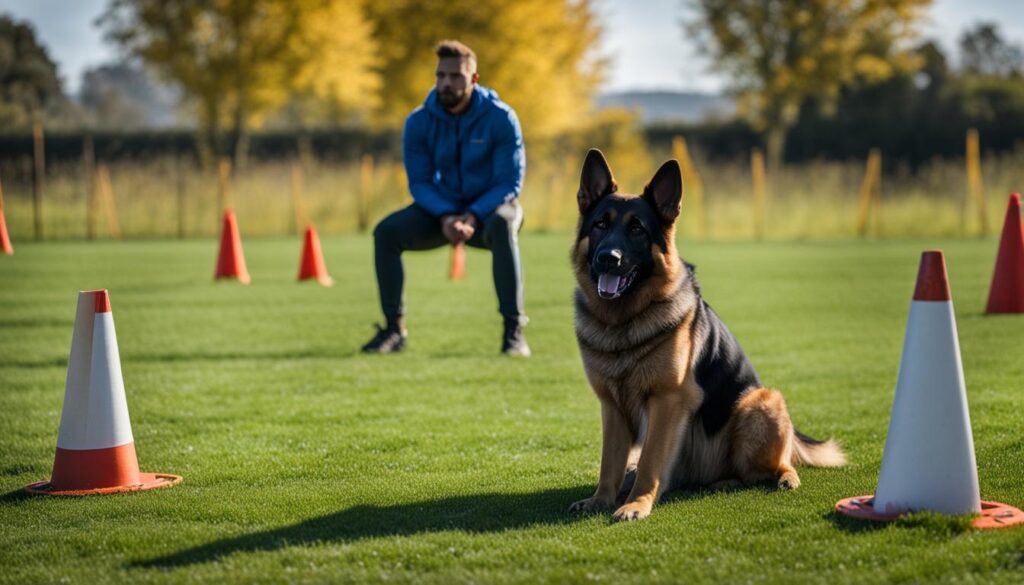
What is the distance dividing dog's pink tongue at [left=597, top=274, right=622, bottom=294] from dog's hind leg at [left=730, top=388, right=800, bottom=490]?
2.55 ft

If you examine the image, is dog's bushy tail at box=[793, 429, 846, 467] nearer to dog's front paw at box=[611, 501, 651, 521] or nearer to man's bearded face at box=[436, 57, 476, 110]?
dog's front paw at box=[611, 501, 651, 521]

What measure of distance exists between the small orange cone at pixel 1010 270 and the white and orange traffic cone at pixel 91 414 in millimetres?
8771

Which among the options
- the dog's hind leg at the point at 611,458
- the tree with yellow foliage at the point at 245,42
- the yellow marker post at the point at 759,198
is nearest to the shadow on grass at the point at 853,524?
the dog's hind leg at the point at 611,458

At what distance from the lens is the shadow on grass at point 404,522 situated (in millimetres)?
4035

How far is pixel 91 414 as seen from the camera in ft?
16.4

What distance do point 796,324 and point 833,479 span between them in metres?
6.52

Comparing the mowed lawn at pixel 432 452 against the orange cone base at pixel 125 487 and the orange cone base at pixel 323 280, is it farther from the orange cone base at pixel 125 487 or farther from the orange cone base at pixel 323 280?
the orange cone base at pixel 323 280

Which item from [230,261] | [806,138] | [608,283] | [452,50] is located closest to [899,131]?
[806,138]

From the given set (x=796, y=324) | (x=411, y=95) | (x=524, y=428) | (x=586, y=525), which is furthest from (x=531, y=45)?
(x=586, y=525)

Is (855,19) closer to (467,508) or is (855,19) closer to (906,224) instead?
(906,224)

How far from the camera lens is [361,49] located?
33625 mm

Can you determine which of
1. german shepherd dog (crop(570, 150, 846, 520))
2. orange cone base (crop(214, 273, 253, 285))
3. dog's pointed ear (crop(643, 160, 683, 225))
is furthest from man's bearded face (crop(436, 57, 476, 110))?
orange cone base (crop(214, 273, 253, 285))

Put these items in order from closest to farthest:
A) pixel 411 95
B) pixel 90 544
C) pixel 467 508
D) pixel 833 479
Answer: pixel 90 544, pixel 467 508, pixel 833 479, pixel 411 95

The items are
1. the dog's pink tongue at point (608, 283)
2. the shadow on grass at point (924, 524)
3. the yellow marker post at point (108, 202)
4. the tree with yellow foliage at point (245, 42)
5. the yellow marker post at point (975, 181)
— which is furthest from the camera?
the tree with yellow foliage at point (245, 42)
